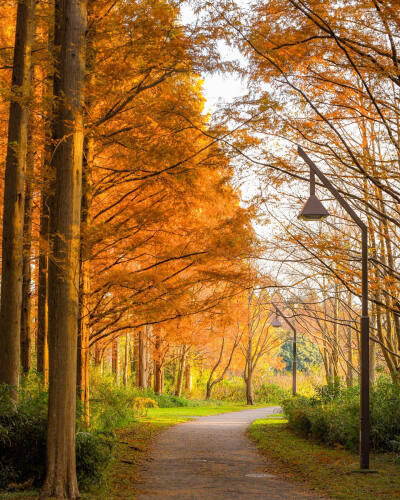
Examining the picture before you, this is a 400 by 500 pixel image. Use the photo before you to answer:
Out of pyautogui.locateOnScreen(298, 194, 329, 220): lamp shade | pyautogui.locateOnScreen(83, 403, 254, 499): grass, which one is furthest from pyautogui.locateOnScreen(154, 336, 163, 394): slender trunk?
pyautogui.locateOnScreen(298, 194, 329, 220): lamp shade

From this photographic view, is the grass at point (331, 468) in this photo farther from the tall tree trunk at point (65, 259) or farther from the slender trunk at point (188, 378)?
the slender trunk at point (188, 378)

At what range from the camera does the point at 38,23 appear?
11.5 meters

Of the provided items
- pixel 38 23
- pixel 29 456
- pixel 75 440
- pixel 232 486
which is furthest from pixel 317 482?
pixel 38 23

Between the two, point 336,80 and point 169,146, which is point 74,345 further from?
point 336,80

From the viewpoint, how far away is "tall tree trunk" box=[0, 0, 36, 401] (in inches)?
366

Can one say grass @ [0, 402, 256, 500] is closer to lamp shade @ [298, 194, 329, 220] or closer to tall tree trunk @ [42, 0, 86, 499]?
tall tree trunk @ [42, 0, 86, 499]

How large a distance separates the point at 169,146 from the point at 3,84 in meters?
3.11

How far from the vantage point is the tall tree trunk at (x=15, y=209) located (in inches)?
366

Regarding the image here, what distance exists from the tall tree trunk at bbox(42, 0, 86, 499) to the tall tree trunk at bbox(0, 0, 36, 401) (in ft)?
5.20

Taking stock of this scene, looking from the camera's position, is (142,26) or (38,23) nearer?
(142,26)

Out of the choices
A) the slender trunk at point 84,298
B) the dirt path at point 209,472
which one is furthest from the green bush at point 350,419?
the slender trunk at point 84,298

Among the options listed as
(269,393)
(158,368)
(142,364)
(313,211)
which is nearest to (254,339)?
(269,393)

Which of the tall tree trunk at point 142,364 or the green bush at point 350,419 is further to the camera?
the tall tree trunk at point 142,364

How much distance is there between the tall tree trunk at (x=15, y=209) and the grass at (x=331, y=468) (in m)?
5.12
